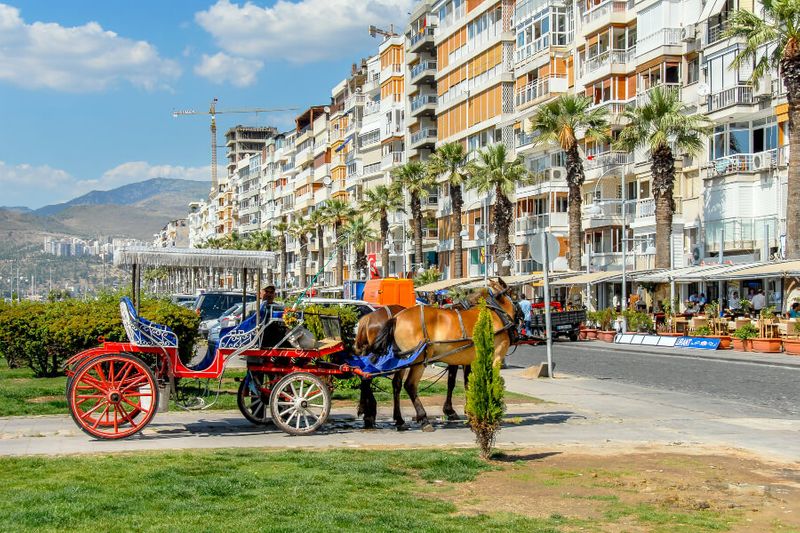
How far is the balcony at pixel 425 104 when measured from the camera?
3711 inches

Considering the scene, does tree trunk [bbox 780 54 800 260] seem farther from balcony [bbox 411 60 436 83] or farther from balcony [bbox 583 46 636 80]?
balcony [bbox 411 60 436 83]

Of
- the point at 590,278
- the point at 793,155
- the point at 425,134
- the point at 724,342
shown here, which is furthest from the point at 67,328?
the point at 425,134

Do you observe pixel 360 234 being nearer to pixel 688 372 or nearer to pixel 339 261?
pixel 339 261

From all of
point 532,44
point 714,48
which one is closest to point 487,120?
point 532,44

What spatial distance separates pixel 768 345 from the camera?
121 ft

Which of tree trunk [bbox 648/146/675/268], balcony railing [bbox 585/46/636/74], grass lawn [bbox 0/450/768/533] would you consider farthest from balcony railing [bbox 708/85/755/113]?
grass lawn [bbox 0/450/768/533]

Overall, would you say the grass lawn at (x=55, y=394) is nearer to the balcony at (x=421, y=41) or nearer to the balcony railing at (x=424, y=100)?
the balcony railing at (x=424, y=100)

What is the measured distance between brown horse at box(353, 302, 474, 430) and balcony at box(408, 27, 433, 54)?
3165 inches

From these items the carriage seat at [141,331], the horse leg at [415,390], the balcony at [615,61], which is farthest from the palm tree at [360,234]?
the carriage seat at [141,331]

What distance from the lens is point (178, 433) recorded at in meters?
14.8

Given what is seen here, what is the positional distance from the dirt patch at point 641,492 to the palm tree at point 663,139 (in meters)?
38.4

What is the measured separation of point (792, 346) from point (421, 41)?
6439cm

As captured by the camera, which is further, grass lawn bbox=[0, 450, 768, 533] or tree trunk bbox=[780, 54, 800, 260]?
tree trunk bbox=[780, 54, 800, 260]

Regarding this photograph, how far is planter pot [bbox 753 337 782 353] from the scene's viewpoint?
120ft
